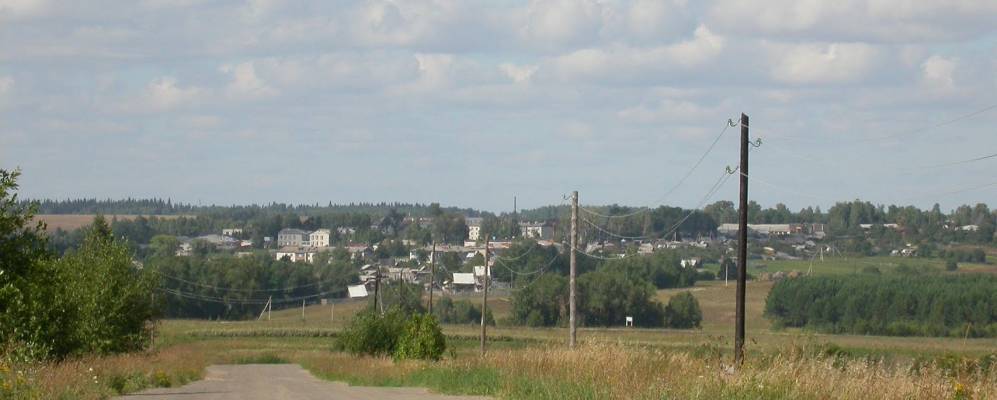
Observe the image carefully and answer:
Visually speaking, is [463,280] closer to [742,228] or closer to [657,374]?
[742,228]

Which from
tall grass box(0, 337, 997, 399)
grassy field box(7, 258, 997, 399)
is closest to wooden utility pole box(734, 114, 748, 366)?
grassy field box(7, 258, 997, 399)

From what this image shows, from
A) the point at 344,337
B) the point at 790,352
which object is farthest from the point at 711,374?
the point at 344,337

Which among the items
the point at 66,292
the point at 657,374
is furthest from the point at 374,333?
the point at 657,374

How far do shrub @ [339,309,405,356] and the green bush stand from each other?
1287 centimetres

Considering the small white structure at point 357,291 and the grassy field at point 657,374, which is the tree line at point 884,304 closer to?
the grassy field at point 657,374

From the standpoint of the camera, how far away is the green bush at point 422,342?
46312 millimetres

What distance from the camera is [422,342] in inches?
1829

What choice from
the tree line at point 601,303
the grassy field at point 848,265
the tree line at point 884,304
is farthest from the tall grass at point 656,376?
the grassy field at point 848,265

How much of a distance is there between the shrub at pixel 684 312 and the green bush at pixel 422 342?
48.5 metres

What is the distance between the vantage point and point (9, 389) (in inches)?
602

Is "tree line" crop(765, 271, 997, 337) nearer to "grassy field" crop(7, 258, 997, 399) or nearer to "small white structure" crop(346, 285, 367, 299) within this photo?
"grassy field" crop(7, 258, 997, 399)

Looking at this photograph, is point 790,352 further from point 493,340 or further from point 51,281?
point 493,340

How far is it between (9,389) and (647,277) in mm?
104157

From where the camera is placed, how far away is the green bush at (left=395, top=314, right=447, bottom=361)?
46312 mm
